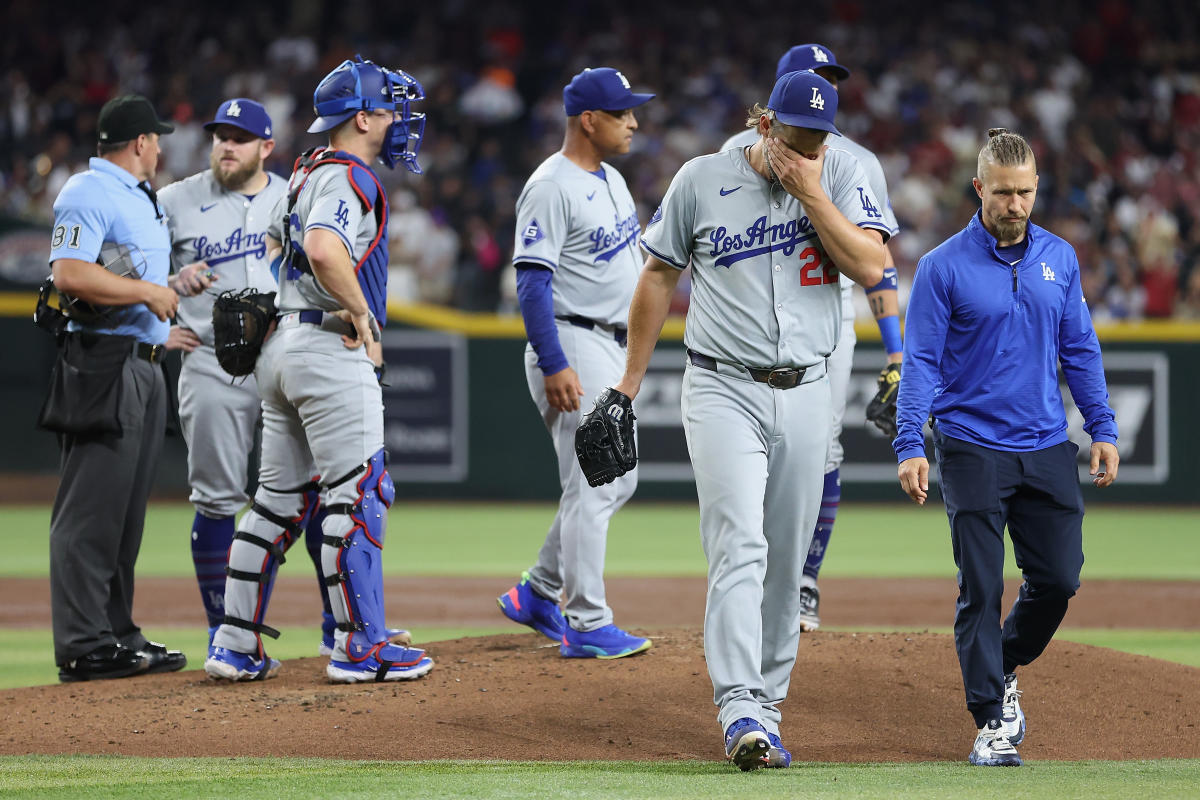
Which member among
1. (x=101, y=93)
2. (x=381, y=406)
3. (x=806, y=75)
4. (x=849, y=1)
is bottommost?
(x=381, y=406)

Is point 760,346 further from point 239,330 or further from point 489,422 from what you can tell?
point 489,422

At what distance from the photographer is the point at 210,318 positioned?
6648mm

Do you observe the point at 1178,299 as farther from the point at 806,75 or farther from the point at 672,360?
the point at 806,75

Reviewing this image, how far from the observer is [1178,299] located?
15805mm

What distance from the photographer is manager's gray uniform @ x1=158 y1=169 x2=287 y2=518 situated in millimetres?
6473

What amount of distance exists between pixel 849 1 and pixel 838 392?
16238 mm

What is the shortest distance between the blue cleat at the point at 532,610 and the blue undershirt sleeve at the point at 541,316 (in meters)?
1.07

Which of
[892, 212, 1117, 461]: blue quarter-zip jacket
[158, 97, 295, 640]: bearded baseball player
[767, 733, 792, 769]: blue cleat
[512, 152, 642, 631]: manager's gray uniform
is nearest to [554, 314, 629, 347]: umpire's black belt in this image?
[512, 152, 642, 631]: manager's gray uniform

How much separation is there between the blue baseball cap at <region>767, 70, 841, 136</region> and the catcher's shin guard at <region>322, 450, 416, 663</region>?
89.2 inches

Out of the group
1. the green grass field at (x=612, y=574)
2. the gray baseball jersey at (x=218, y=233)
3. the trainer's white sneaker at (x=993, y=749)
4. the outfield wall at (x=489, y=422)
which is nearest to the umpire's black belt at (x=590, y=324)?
the gray baseball jersey at (x=218, y=233)

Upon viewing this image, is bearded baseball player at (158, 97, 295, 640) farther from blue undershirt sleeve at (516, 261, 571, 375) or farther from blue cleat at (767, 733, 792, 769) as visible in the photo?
blue cleat at (767, 733, 792, 769)

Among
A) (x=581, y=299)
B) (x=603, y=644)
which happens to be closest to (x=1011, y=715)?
(x=603, y=644)

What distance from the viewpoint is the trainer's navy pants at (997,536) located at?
4469mm

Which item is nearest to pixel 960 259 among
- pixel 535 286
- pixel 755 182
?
pixel 755 182
